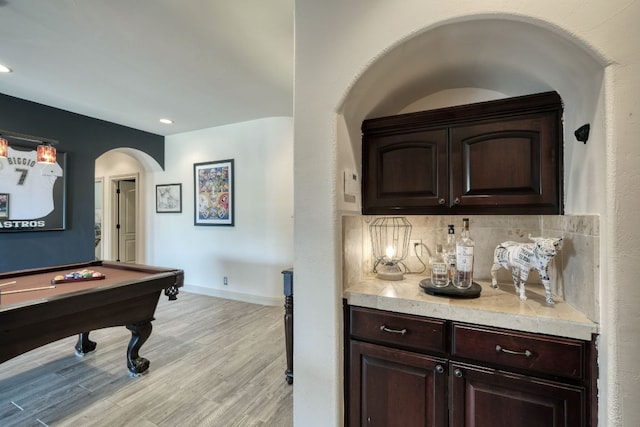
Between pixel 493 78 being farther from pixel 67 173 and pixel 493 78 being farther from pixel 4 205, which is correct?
pixel 4 205

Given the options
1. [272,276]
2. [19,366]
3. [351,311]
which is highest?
[351,311]

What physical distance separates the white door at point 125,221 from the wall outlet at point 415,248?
249 inches

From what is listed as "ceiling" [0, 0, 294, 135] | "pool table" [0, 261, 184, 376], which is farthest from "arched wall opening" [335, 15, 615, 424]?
"pool table" [0, 261, 184, 376]

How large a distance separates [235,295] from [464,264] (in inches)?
147

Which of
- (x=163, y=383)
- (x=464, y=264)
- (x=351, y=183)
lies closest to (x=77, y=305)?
(x=163, y=383)

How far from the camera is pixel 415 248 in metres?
1.85

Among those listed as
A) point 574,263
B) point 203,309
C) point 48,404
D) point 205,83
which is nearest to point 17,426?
point 48,404

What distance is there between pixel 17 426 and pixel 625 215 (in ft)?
10.9

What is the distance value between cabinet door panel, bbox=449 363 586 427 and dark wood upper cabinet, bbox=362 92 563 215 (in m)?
0.73

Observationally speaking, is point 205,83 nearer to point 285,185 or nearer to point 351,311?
point 285,185

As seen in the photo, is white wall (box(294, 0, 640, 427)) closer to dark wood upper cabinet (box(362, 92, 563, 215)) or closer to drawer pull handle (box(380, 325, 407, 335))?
dark wood upper cabinet (box(362, 92, 563, 215))

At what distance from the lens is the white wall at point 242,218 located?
402 centimetres

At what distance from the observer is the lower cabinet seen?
3.39 feet

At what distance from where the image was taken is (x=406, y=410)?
128cm
